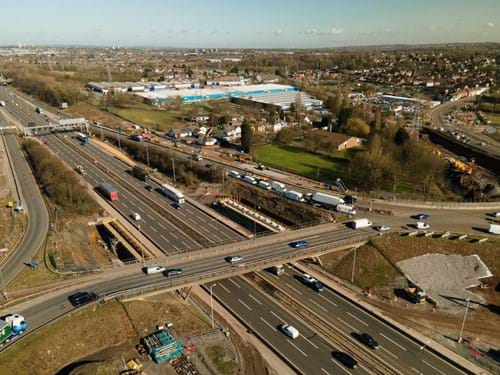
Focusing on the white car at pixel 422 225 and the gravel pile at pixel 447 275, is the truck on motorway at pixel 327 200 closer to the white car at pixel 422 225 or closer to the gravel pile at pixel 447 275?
the white car at pixel 422 225

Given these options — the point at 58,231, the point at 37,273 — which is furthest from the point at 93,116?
the point at 37,273

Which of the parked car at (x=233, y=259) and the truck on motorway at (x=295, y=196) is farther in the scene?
the truck on motorway at (x=295, y=196)

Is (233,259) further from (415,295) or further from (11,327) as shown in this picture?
(11,327)

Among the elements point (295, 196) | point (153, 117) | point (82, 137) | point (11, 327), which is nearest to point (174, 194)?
point (295, 196)

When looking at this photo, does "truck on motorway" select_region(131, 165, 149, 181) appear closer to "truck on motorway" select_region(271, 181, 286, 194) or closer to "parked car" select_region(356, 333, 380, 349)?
"truck on motorway" select_region(271, 181, 286, 194)

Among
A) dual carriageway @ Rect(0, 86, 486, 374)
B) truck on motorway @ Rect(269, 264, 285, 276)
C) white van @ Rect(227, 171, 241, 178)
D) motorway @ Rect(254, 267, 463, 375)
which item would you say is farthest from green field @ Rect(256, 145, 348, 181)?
motorway @ Rect(254, 267, 463, 375)

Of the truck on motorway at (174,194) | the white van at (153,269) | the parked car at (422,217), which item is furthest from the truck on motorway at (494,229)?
the truck on motorway at (174,194)

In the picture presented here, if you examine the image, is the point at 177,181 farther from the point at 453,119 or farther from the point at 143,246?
the point at 453,119
